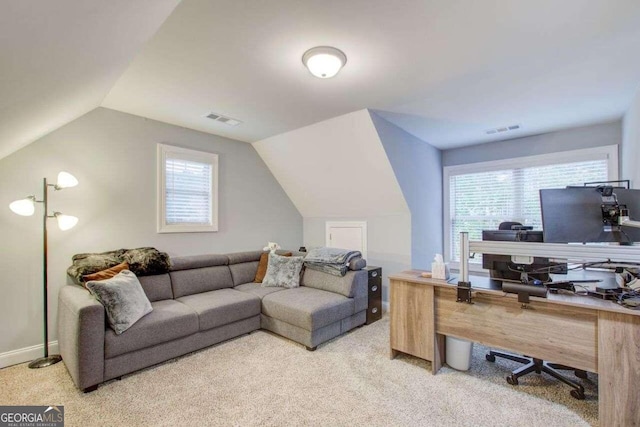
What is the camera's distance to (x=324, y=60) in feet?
7.06

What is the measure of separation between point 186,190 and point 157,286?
1282 millimetres

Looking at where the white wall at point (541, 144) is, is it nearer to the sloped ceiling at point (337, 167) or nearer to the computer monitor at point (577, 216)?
the sloped ceiling at point (337, 167)

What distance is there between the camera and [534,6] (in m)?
1.69

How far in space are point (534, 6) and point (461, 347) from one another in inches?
97.8

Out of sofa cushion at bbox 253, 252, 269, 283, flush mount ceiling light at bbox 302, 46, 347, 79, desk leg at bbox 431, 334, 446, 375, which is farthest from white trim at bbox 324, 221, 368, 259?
flush mount ceiling light at bbox 302, 46, 347, 79

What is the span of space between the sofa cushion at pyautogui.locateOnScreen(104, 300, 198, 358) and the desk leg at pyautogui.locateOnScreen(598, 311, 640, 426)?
312cm

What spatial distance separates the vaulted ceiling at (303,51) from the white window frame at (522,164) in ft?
1.62

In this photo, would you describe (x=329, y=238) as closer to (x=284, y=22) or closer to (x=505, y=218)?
(x=505, y=218)

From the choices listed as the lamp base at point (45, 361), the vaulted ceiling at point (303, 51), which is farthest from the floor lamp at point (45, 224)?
the vaulted ceiling at point (303, 51)

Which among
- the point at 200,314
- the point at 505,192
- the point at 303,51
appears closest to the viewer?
the point at 303,51

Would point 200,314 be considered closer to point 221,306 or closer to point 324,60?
point 221,306

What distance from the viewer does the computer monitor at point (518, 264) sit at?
2195 mm

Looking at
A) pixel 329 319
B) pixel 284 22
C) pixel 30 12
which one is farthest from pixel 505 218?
pixel 30 12

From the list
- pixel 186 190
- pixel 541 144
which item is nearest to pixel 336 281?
pixel 186 190
